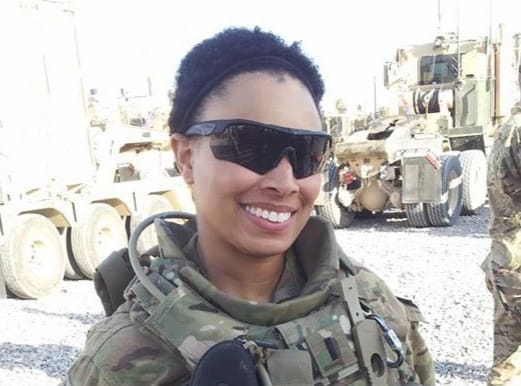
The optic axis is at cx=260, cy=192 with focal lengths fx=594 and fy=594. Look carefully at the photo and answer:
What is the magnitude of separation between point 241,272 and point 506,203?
6.59ft

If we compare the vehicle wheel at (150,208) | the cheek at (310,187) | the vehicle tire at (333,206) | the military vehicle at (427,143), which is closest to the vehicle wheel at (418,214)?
the military vehicle at (427,143)

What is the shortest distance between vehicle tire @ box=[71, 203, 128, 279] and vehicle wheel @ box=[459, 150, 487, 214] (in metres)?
5.62

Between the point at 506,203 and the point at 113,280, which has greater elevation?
the point at 113,280

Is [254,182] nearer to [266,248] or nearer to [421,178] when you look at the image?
[266,248]

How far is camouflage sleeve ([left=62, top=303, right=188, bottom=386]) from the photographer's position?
43.7 inches

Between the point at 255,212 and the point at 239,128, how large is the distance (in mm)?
171

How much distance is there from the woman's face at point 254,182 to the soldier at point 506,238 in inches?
73.5

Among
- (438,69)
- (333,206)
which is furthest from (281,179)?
(438,69)

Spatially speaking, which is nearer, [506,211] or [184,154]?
[184,154]

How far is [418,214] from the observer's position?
925cm

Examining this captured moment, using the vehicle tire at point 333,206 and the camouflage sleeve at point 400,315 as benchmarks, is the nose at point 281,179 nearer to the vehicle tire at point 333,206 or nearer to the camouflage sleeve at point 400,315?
the camouflage sleeve at point 400,315

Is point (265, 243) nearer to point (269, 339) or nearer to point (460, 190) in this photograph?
point (269, 339)

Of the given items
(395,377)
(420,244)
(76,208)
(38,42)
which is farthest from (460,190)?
(395,377)

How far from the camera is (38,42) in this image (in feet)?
23.8
